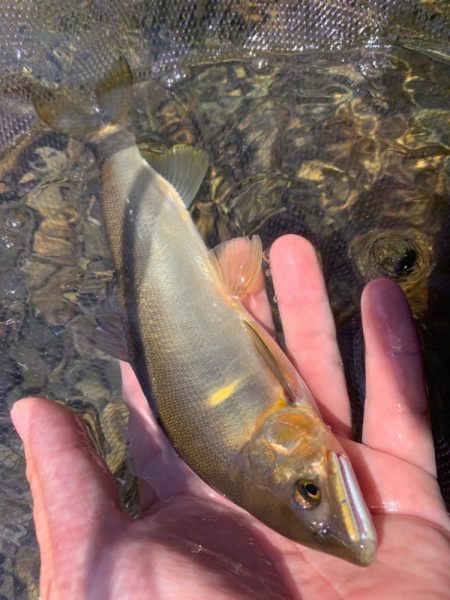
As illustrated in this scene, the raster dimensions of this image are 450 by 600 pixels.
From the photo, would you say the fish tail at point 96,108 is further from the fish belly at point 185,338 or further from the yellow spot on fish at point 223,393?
the yellow spot on fish at point 223,393

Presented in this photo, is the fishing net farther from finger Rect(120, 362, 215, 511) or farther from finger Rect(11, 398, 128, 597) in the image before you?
finger Rect(11, 398, 128, 597)

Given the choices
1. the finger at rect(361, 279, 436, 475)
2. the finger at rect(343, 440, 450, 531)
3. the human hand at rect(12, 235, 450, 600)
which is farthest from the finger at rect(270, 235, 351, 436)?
the finger at rect(343, 440, 450, 531)

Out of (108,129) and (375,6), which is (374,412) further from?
(375,6)

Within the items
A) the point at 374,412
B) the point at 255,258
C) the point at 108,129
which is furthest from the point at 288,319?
the point at 108,129

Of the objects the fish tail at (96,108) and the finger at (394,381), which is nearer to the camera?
the finger at (394,381)

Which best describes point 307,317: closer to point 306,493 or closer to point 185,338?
point 185,338

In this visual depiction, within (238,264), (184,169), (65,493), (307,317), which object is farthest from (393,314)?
(65,493)

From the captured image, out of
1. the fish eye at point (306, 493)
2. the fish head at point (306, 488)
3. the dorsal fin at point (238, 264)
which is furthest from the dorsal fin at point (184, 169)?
the fish eye at point (306, 493)
